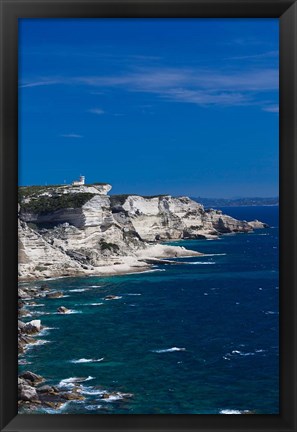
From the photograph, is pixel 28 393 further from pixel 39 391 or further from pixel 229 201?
pixel 229 201

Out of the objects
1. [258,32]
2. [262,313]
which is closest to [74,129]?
[258,32]

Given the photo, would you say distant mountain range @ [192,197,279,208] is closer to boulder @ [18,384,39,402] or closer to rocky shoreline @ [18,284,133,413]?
rocky shoreline @ [18,284,133,413]

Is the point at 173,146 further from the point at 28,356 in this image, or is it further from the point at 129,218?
the point at 28,356

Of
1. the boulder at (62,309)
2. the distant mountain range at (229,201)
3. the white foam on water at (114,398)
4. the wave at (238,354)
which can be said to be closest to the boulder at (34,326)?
the boulder at (62,309)

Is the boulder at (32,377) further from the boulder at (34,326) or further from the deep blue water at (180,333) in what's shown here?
the boulder at (34,326)

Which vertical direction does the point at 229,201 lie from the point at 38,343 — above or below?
above

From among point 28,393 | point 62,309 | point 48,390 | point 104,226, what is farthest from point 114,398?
point 104,226
